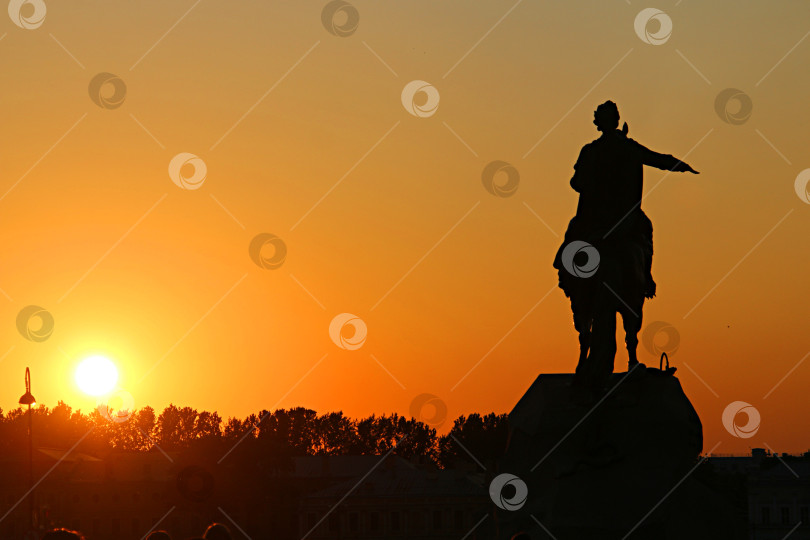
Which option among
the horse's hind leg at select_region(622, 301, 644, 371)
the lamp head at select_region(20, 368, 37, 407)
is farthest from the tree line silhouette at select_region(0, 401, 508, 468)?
the horse's hind leg at select_region(622, 301, 644, 371)

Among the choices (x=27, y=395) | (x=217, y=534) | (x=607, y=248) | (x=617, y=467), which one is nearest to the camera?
(x=217, y=534)

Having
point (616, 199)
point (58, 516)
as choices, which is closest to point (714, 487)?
point (616, 199)

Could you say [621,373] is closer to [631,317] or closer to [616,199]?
[631,317]

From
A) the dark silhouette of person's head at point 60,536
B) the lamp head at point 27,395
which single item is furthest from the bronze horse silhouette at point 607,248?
the lamp head at point 27,395

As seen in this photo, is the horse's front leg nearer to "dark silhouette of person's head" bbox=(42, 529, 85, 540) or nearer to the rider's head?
the rider's head

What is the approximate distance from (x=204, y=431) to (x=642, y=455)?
151296 mm
